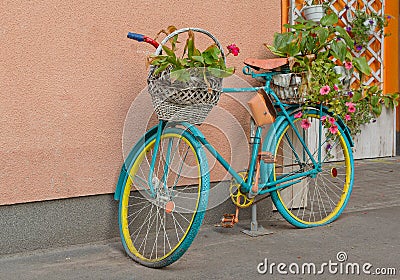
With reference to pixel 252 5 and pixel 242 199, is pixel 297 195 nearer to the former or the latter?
pixel 242 199

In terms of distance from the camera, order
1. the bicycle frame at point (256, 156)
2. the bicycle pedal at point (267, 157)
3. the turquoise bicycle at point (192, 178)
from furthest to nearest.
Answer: the bicycle pedal at point (267, 157)
the bicycle frame at point (256, 156)
the turquoise bicycle at point (192, 178)

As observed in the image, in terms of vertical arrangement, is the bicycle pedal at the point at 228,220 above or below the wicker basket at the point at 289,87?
below

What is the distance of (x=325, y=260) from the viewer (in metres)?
3.12

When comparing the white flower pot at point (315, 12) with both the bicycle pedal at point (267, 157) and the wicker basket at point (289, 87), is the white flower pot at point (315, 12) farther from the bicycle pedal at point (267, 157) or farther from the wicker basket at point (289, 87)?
the bicycle pedal at point (267, 157)

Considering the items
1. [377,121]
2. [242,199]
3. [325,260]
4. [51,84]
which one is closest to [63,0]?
[51,84]

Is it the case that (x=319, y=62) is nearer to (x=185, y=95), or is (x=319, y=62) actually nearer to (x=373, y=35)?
(x=185, y=95)

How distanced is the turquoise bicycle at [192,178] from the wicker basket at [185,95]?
0.10 meters

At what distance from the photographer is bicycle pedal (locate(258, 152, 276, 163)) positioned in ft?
11.5

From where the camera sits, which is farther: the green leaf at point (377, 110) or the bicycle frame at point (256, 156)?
the green leaf at point (377, 110)

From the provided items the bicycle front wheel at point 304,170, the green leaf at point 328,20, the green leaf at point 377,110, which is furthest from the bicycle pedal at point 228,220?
the green leaf at point 377,110

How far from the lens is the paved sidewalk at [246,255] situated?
2.94m

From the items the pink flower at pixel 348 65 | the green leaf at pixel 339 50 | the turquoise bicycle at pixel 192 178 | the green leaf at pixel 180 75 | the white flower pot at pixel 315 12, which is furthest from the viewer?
the white flower pot at pixel 315 12

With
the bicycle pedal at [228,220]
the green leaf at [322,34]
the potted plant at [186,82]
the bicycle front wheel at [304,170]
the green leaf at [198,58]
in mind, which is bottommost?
the bicycle pedal at [228,220]

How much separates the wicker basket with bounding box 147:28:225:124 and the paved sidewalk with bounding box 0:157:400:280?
792mm
